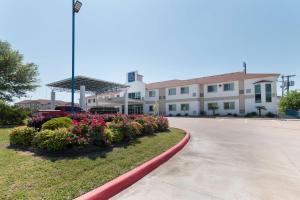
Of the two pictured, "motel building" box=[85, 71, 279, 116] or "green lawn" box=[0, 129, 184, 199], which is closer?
"green lawn" box=[0, 129, 184, 199]

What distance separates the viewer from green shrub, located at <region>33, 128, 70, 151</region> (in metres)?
5.87

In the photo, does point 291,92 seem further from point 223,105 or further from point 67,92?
point 67,92

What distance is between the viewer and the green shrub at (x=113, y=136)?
7.29 m

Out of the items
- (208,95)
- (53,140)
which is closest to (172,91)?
(208,95)

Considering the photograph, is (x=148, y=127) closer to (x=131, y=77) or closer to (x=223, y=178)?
(x=223, y=178)

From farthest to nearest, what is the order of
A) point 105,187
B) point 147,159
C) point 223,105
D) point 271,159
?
point 223,105, point 271,159, point 147,159, point 105,187

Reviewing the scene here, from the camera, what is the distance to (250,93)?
3528 centimetres

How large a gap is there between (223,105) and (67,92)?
2951 centimetres

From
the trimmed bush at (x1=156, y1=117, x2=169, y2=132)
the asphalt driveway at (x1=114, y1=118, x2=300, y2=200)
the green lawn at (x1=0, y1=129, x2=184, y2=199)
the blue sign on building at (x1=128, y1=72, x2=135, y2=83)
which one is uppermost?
the blue sign on building at (x1=128, y1=72, x2=135, y2=83)

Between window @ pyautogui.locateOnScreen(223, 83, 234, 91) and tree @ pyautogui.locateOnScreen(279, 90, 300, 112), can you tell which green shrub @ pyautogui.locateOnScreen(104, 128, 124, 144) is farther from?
tree @ pyautogui.locateOnScreen(279, 90, 300, 112)

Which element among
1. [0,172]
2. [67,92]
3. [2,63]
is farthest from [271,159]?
[67,92]

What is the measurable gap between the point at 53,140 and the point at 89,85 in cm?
2997

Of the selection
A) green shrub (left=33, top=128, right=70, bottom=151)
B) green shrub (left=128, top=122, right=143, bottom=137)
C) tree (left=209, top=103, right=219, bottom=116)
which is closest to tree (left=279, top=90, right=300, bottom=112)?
tree (left=209, top=103, right=219, bottom=116)

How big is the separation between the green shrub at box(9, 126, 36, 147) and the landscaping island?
0.08 metres
